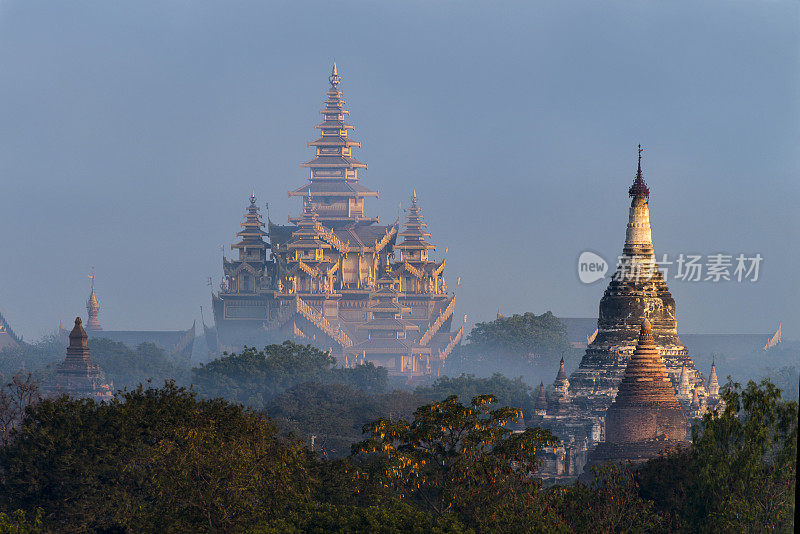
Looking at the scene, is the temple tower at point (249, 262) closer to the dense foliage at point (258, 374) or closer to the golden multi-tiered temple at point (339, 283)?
the golden multi-tiered temple at point (339, 283)

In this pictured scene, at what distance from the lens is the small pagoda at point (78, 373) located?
5212 inches

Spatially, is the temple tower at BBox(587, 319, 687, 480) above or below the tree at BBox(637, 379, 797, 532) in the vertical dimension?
above

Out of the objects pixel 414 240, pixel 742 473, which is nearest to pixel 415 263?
pixel 414 240

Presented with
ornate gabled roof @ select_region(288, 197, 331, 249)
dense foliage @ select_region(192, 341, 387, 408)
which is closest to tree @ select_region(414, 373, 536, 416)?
dense foliage @ select_region(192, 341, 387, 408)

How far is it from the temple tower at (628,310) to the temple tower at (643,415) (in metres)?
12.9

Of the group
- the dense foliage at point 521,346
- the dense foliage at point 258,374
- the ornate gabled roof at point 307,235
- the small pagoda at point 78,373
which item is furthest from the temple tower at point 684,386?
the ornate gabled roof at point 307,235

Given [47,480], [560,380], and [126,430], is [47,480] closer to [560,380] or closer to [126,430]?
[126,430]

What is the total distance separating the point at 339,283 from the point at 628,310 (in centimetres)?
8385

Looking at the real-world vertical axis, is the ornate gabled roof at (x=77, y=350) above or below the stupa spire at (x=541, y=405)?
above

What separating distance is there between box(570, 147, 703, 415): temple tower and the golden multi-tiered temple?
3066 inches

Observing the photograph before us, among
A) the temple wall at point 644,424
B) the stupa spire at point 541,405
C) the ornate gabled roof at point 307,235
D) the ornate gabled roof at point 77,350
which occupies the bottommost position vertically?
the temple wall at point 644,424

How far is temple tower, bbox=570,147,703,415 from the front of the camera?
104 metres

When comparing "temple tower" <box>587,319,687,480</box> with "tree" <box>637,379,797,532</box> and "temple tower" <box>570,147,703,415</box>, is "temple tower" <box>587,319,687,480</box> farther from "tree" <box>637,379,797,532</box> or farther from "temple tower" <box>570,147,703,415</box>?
"tree" <box>637,379,797,532</box>

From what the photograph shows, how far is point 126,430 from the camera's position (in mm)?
59250
